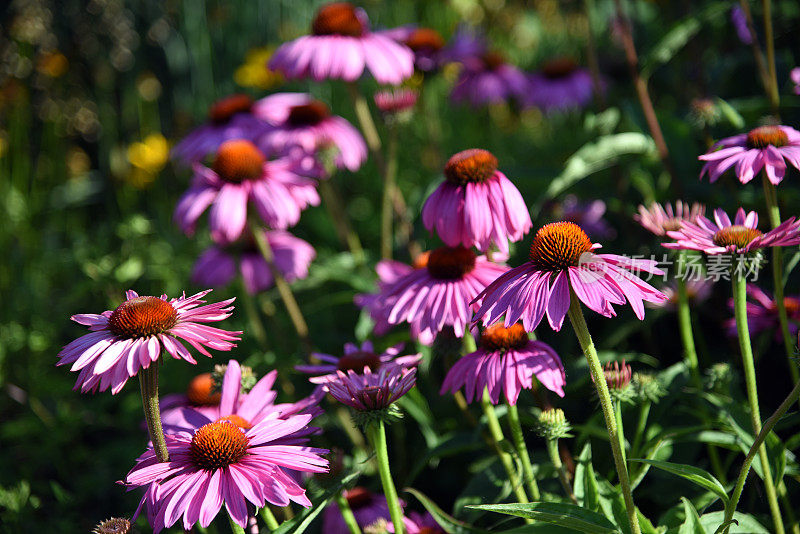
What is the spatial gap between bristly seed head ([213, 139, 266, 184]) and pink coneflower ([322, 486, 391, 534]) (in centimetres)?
83

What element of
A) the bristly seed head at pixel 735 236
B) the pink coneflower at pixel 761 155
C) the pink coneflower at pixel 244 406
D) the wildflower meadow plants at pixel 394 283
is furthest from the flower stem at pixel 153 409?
the pink coneflower at pixel 761 155

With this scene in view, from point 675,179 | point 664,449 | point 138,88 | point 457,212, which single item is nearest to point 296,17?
point 138,88

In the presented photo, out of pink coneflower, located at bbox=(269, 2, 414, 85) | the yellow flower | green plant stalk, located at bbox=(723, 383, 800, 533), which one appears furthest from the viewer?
the yellow flower

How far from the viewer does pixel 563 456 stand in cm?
148

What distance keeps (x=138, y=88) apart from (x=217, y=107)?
6.66 feet

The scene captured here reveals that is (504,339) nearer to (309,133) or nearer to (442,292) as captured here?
(442,292)

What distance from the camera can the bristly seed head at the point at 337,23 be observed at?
2076mm

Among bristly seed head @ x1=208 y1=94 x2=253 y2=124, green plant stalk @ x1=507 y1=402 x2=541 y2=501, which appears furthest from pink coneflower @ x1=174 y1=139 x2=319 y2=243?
green plant stalk @ x1=507 y1=402 x2=541 y2=501

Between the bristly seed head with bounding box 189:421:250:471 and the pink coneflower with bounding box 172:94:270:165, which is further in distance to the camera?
the pink coneflower with bounding box 172:94:270:165

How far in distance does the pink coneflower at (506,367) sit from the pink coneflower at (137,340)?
396 millimetres

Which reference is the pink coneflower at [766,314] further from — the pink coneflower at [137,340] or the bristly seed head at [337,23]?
the bristly seed head at [337,23]

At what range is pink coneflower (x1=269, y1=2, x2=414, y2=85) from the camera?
196cm

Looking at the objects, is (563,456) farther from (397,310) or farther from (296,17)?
(296,17)

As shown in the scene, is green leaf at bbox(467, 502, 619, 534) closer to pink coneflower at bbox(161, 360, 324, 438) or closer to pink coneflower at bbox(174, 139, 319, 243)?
pink coneflower at bbox(161, 360, 324, 438)
